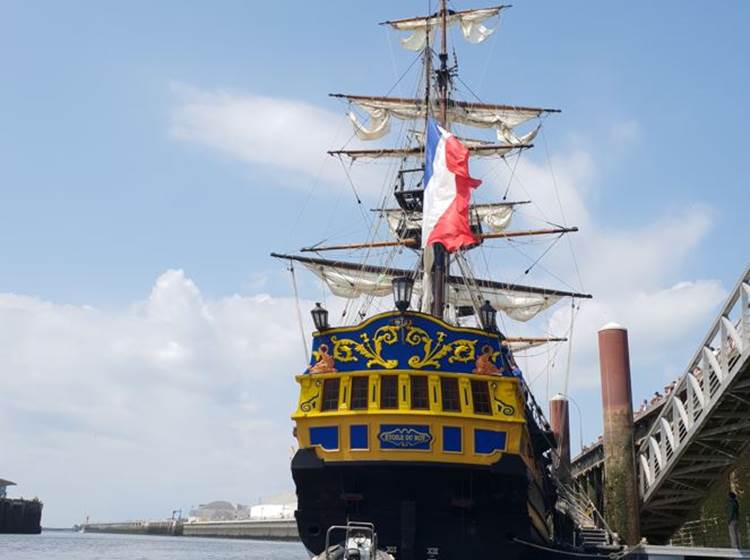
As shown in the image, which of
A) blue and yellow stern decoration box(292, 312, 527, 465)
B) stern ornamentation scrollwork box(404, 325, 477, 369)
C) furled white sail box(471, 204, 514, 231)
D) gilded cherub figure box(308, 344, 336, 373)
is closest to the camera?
blue and yellow stern decoration box(292, 312, 527, 465)

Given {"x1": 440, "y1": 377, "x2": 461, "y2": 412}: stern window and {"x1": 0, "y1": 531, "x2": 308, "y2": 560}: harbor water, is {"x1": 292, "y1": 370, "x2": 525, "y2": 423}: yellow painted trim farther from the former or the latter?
{"x1": 0, "y1": 531, "x2": 308, "y2": 560}: harbor water

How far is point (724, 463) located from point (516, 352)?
867 inches

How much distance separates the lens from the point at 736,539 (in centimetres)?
2189

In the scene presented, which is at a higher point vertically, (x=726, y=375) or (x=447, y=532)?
(x=726, y=375)

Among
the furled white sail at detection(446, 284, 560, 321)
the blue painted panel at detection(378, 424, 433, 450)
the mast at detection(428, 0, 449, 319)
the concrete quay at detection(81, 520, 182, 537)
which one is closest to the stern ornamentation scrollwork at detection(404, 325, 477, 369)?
the blue painted panel at detection(378, 424, 433, 450)

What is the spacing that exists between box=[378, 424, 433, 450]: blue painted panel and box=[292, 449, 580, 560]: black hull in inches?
14.7

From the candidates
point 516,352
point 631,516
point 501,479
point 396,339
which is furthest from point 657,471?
point 516,352

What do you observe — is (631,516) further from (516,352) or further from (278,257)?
(516,352)

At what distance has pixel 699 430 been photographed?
21844 mm

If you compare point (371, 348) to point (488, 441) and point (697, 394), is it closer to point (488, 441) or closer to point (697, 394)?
point (488, 441)

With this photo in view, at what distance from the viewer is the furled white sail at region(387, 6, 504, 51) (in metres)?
39.6

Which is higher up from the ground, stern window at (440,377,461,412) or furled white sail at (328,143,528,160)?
furled white sail at (328,143,528,160)

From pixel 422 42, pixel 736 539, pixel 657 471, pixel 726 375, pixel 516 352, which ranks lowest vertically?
pixel 736 539

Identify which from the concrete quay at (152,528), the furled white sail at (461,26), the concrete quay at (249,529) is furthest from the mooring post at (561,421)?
the concrete quay at (152,528)
